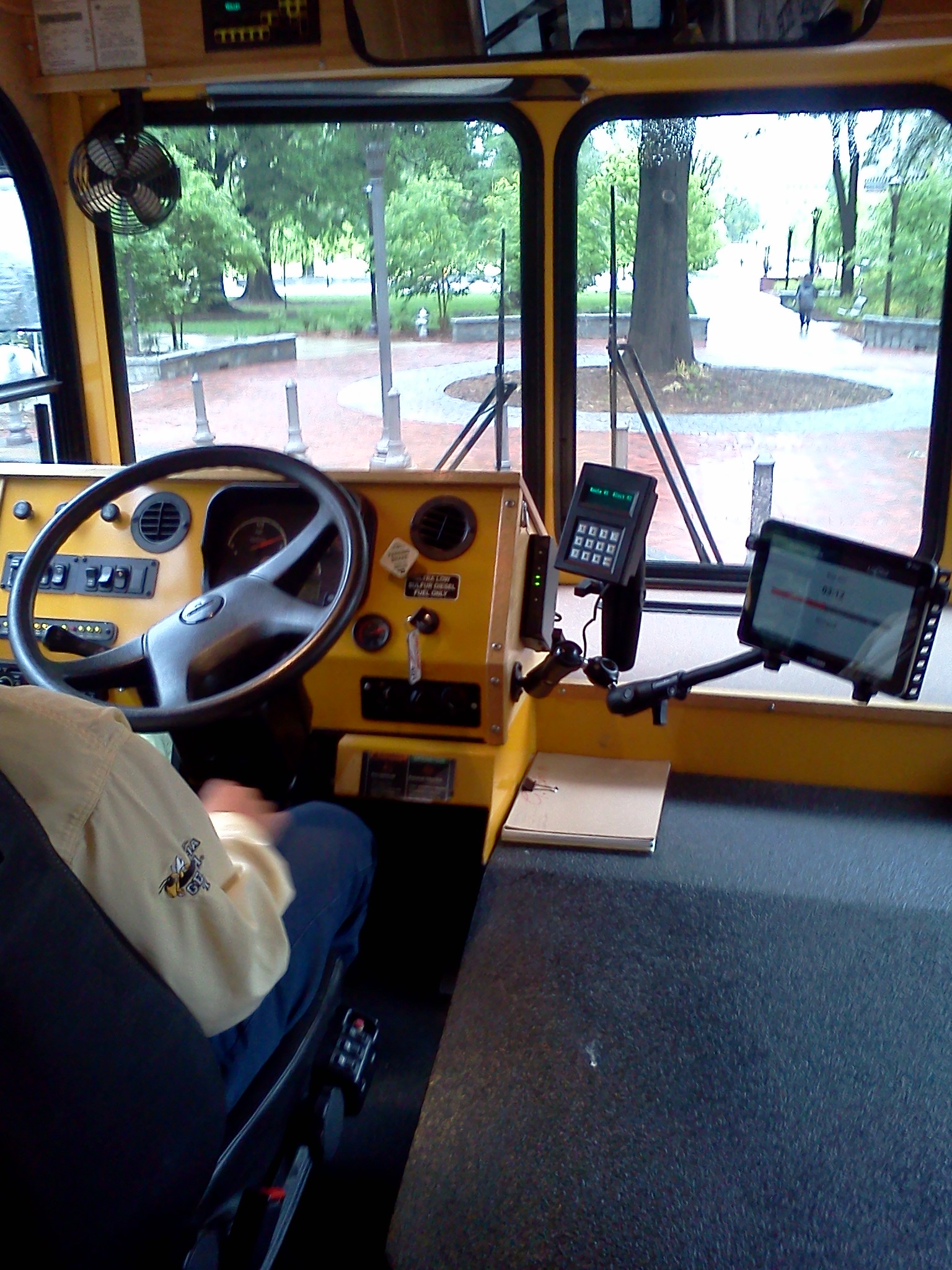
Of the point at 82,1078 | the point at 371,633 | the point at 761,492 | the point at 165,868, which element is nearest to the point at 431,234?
the point at 761,492

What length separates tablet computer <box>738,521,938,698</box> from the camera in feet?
5.59

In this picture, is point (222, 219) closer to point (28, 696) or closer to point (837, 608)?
point (837, 608)

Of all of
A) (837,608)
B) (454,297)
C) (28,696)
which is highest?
(454,297)

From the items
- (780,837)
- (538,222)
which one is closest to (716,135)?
(538,222)

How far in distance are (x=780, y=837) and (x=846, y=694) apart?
1.09 feet

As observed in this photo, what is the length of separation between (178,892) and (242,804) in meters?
0.51

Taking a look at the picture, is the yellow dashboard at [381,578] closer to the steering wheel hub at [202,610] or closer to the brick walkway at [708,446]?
the steering wheel hub at [202,610]

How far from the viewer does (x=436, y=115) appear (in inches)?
104

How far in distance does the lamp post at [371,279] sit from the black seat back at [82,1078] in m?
2.17

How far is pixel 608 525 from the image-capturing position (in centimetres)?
199

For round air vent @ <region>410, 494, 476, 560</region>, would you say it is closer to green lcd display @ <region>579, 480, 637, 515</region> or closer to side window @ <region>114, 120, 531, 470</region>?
green lcd display @ <region>579, 480, 637, 515</region>

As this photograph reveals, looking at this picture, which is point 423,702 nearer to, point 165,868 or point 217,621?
point 217,621

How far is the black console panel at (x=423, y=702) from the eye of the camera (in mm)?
1880

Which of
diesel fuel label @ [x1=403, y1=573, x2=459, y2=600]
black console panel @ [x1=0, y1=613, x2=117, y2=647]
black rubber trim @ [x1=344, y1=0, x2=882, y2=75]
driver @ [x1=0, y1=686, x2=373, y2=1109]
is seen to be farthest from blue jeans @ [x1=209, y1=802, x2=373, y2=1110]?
black rubber trim @ [x1=344, y1=0, x2=882, y2=75]
